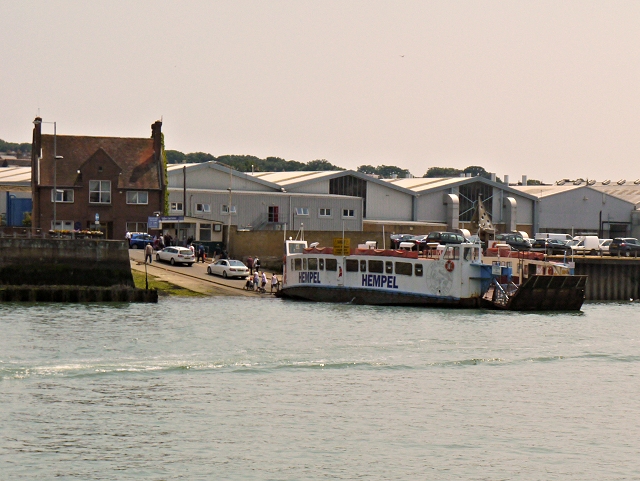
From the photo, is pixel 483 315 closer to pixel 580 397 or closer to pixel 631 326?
pixel 631 326

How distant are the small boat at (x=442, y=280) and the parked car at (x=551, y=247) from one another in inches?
556

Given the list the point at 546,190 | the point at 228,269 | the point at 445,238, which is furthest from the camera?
the point at 546,190

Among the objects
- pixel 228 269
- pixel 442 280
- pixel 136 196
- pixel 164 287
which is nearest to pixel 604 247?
pixel 442 280

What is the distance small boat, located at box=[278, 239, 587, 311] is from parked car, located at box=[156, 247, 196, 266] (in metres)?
11.6

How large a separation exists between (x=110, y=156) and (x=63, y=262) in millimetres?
27917

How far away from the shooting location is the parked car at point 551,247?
3310 inches

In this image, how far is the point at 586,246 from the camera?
295 ft

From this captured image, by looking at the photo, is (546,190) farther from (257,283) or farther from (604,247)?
(257,283)

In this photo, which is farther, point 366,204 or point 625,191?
point 625,191

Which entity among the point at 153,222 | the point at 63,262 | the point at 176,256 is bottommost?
the point at 63,262

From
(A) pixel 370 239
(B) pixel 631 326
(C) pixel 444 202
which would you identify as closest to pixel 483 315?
(B) pixel 631 326

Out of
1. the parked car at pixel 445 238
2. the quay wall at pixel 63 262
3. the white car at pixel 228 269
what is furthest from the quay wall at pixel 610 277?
the quay wall at pixel 63 262

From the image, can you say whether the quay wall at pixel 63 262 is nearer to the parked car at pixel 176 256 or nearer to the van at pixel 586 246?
the parked car at pixel 176 256

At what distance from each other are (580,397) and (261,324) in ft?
64.3
